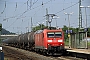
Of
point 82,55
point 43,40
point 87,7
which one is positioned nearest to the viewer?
point 82,55

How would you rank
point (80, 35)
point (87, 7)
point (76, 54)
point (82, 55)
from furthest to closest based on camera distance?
point (87, 7) < point (80, 35) < point (76, 54) < point (82, 55)

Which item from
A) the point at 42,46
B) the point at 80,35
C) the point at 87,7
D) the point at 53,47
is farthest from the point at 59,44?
the point at 87,7

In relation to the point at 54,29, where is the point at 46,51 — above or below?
below

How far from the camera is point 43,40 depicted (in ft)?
99.9

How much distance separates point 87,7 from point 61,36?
64.9ft

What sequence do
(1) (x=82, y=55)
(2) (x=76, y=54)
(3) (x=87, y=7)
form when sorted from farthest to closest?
1. (3) (x=87, y=7)
2. (2) (x=76, y=54)
3. (1) (x=82, y=55)

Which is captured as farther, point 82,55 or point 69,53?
point 69,53

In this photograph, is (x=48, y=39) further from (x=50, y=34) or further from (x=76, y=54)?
(x=76, y=54)

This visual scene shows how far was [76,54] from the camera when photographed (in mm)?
28359

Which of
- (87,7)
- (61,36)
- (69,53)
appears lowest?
(69,53)

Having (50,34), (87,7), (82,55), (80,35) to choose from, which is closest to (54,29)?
(50,34)

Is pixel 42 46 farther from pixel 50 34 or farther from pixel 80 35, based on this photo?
pixel 80 35

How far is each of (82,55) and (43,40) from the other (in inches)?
240

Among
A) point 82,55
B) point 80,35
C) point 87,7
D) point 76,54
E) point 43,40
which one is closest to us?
point 82,55
